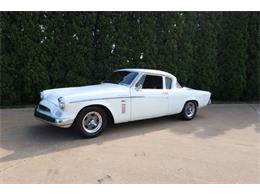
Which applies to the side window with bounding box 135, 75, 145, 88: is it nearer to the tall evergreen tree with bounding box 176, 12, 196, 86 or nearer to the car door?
the car door

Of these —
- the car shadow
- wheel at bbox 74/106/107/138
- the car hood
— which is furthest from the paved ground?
the car hood

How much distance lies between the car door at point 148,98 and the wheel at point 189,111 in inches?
26.8

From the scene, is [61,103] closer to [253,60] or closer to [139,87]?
[139,87]

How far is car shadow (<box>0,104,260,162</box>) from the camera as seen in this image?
14.6 feet

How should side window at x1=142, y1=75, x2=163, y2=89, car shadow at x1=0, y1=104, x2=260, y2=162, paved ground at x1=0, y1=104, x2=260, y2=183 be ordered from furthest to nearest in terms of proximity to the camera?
side window at x1=142, y1=75, x2=163, y2=89 → car shadow at x1=0, y1=104, x2=260, y2=162 → paved ground at x1=0, y1=104, x2=260, y2=183

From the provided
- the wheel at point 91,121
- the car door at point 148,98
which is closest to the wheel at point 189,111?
the car door at point 148,98

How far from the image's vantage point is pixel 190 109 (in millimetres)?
6785

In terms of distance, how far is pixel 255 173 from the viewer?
12.0 ft

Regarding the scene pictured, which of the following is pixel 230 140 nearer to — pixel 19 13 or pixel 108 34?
pixel 108 34

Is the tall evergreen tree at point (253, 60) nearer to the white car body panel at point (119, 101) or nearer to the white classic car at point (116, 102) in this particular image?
the white classic car at point (116, 102)

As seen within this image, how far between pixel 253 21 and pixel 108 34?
552cm

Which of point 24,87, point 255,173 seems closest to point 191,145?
point 255,173

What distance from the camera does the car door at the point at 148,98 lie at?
18.2 feet

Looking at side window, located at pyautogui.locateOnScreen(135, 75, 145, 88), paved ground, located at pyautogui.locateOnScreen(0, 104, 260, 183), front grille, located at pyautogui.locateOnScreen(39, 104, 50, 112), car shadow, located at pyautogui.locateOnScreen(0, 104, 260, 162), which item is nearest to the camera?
paved ground, located at pyautogui.locateOnScreen(0, 104, 260, 183)
